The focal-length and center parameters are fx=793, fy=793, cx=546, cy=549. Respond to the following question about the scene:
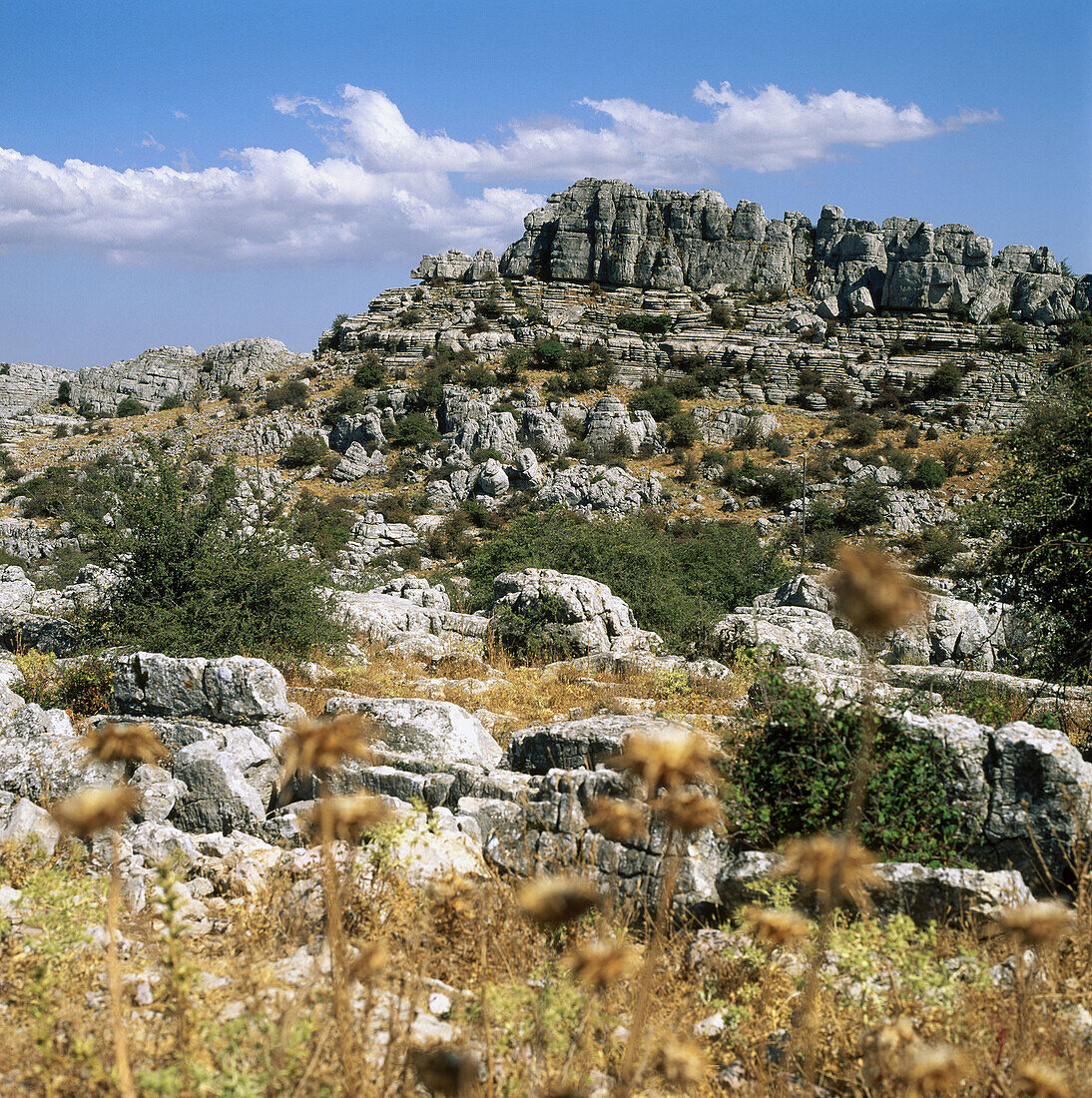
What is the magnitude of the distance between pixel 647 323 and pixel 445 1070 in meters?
59.7

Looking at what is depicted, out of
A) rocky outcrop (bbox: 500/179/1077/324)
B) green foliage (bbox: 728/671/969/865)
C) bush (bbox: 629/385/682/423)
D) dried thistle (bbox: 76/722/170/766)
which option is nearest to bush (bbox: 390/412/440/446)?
bush (bbox: 629/385/682/423)

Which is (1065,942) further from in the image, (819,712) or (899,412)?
(899,412)

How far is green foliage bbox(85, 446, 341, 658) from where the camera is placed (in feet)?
31.6

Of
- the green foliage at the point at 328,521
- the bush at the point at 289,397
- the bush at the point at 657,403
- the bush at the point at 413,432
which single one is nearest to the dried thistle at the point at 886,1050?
the green foliage at the point at 328,521

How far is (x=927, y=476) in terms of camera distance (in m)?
38.8

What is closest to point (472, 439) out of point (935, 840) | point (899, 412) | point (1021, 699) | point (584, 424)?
point (584, 424)

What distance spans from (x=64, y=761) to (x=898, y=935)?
18.4 feet

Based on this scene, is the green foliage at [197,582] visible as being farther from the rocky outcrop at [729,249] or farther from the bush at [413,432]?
the rocky outcrop at [729,249]

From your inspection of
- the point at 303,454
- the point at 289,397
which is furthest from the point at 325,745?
the point at 289,397

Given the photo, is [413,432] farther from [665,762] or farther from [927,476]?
[665,762]

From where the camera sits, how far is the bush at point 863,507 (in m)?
35.3

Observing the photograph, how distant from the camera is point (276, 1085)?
2.34 metres

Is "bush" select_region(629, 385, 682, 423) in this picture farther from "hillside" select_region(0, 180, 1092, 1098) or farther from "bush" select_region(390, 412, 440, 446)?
"hillside" select_region(0, 180, 1092, 1098)

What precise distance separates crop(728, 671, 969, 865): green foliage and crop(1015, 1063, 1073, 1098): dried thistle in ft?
6.62
